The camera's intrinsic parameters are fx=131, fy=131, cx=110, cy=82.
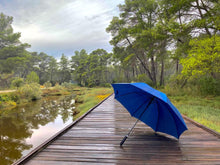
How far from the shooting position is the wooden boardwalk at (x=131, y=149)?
7.04 ft

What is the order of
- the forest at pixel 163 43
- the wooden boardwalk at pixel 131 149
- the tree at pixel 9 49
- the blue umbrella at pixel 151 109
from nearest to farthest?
the wooden boardwalk at pixel 131 149
the blue umbrella at pixel 151 109
the forest at pixel 163 43
the tree at pixel 9 49

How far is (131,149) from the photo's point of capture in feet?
8.21

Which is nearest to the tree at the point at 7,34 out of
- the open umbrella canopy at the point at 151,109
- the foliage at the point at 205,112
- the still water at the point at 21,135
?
the still water at the point at 21,135

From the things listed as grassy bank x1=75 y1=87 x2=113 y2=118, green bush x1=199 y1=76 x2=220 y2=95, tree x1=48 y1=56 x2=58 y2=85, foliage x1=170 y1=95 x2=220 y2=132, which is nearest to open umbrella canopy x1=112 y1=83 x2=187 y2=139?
foliage x1=170 y1=95 x2=220 y2=132

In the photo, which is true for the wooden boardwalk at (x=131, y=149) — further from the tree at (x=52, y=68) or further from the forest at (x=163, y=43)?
the tree at (x=52, y=68)

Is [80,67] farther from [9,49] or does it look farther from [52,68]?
[9,49]

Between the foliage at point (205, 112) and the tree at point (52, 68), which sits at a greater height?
the tree at point (52, 68)

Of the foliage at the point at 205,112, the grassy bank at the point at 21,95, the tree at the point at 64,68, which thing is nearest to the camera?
the foliage at the point at 205,112

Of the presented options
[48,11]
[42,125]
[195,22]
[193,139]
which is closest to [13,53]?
[48,11]

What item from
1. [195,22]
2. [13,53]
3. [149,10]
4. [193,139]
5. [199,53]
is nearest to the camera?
[193,139]

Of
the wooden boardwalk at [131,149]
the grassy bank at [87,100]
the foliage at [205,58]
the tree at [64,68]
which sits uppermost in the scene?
the tree at [64,68]

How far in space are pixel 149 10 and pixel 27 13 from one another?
1927 centimetres

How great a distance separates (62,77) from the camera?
157ft

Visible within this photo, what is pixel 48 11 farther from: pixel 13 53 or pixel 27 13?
pixel 13 53
